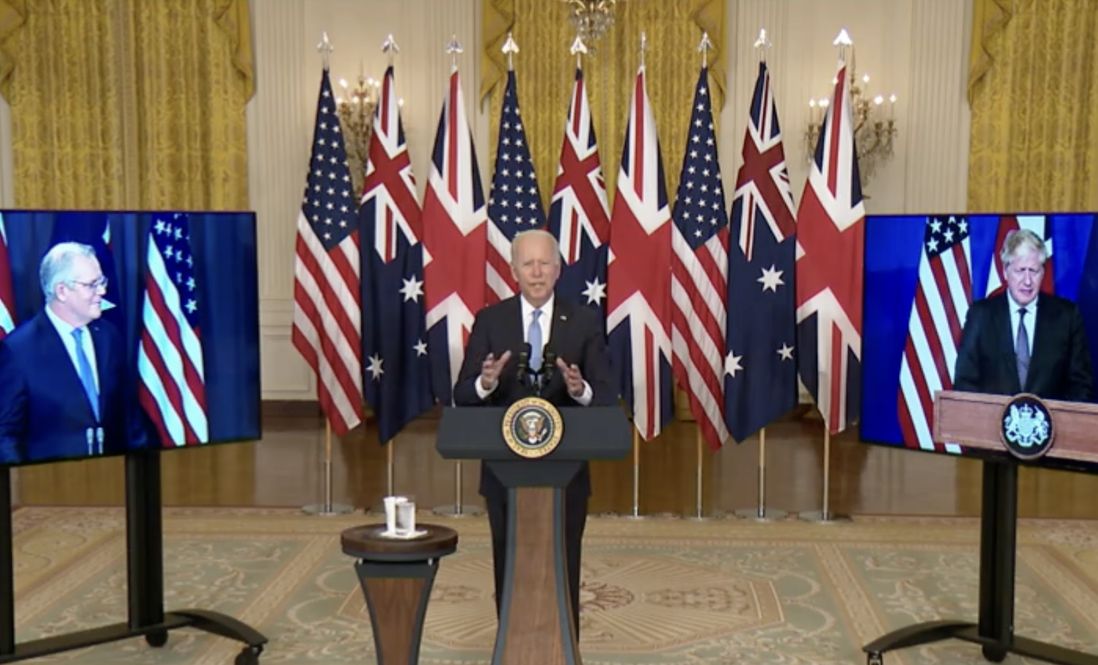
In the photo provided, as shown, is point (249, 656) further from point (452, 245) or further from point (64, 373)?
point (452, 245)

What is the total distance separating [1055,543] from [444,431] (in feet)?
16.2

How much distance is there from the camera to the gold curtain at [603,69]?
1216cm

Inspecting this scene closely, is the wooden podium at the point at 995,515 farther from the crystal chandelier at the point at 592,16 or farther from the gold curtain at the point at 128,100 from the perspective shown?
the gold curtain at the point at 128,100

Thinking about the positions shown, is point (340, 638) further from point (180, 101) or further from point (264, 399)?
point (180, 101)

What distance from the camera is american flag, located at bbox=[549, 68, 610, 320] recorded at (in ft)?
25.9

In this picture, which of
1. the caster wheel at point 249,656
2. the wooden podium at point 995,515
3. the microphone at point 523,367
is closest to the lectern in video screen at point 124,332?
the caster wheel at point 249,656

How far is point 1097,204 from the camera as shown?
11.9 metres

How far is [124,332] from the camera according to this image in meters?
4.76

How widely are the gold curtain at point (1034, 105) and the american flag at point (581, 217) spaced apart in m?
5.71

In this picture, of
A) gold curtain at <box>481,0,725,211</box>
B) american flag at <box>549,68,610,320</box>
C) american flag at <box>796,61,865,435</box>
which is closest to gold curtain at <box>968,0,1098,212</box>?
gold curtain at <box>481,0,725,211</box>

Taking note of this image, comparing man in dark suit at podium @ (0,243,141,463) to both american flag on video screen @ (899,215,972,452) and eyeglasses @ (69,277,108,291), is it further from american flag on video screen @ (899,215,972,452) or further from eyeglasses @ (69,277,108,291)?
american flag on video screen @ (899,215,972,452)

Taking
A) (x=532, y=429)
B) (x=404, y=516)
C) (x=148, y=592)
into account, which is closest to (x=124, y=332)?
(x=148, y=592)

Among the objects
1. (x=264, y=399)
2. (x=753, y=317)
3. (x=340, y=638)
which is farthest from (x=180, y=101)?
(x=340, y=638)

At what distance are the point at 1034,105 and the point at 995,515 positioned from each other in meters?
8.01
